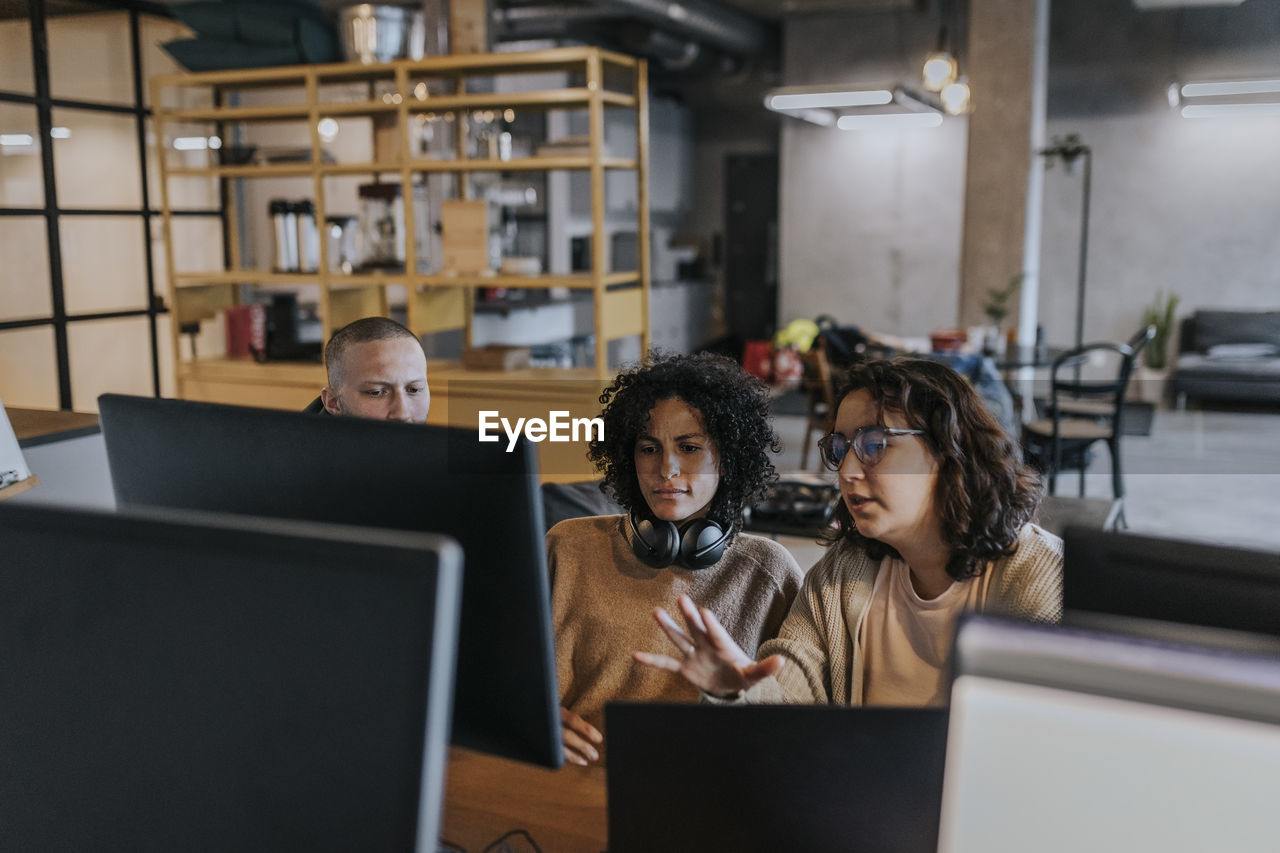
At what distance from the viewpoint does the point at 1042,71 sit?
7301mm

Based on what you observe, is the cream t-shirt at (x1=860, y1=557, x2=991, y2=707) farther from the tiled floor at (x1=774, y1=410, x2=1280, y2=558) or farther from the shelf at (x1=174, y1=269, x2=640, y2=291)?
the shelf at (x1=174, y1=269, x2=640, y2=291)

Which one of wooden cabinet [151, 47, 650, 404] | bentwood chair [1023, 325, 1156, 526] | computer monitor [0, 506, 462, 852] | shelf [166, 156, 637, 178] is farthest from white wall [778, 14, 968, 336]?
computer monitor [0, 506, 462, 852]

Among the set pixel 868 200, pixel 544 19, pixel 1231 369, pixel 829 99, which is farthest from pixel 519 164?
pixel 1231 369

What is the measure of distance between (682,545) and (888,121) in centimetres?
825

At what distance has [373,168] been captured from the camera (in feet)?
15.9

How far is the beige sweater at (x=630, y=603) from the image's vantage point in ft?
Result: 5.37

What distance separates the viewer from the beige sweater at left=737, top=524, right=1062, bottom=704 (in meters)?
1.46

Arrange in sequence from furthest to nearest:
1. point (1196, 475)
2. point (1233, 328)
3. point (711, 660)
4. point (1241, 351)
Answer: point (1233, 328) → point (1241, 351) → point (1196, 475) → point (711, 660)

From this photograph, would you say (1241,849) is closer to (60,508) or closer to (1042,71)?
(60,508)

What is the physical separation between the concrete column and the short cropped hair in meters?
5.93

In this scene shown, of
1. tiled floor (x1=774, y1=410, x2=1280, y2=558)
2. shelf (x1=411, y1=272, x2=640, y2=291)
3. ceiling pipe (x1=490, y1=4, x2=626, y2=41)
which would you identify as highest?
ceiling pipe (x1=490, y1=4, x2=626, y2=41)

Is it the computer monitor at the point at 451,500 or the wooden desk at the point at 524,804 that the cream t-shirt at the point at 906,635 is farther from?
the computer monitor at the point at 451,500

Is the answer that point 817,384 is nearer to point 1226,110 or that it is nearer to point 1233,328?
point 1233,328

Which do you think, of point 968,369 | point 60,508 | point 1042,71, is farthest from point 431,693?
point 1042,71
